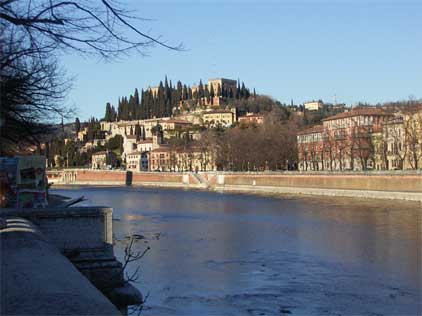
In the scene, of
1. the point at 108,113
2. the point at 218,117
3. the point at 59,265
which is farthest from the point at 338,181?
the point at 108,113

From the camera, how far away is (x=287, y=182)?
51219 mm

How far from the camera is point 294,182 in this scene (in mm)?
50031

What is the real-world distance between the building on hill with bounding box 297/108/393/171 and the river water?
24.7 meters

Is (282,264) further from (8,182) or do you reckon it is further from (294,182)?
(294,182)

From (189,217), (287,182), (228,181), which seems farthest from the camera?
(228,181)

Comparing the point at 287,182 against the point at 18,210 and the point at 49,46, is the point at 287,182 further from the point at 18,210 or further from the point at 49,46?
the point at 49,46

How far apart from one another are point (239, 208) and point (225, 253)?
17589 millimetres

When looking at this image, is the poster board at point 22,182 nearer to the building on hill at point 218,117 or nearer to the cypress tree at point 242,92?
the building on hill at point 218,117

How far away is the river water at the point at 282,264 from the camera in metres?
10.1

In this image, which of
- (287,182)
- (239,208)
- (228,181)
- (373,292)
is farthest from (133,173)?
(373,292)

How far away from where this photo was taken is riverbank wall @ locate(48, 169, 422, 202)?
1449 inches

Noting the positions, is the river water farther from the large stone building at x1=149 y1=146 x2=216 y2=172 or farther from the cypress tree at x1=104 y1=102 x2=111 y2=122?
the cypress tree at x1=104 y1=102 x2=111 y2=122

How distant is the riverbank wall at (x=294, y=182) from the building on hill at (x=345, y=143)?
4875mm

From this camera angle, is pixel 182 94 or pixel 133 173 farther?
pixel 182 94
